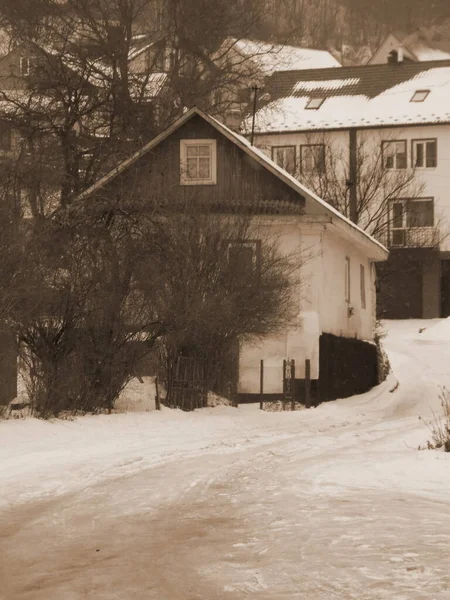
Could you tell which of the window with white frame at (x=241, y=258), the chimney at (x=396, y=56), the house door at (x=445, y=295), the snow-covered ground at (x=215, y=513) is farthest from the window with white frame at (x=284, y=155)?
the snow-covered ground at (x=215, y=513)

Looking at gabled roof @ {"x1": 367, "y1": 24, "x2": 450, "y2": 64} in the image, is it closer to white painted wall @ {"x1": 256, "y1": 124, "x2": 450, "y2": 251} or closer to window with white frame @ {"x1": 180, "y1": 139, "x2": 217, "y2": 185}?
white painted wall @ {"x1": 256, "y1": 124, "x2": 450, "y2": 251}

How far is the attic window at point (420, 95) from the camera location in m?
60.8

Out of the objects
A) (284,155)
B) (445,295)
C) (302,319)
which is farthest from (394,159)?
(302,319)

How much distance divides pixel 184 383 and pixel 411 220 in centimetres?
3406

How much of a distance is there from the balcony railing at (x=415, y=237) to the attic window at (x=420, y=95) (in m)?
6.85

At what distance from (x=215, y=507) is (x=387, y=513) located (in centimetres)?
150

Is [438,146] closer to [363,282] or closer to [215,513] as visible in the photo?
[363,282]

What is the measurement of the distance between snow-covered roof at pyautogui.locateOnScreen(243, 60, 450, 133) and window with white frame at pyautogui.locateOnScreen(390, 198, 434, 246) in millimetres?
3990

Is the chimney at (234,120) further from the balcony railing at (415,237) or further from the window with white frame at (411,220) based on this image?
the balcony railing at (415,237)

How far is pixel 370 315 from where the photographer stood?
40969 millimetres

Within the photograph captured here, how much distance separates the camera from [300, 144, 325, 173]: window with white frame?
54.1 m

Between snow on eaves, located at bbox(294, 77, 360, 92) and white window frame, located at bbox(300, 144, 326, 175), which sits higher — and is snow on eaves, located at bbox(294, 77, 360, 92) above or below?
above

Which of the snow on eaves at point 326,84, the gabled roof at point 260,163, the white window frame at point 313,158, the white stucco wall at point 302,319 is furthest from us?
the snow on eaves at point 326,84

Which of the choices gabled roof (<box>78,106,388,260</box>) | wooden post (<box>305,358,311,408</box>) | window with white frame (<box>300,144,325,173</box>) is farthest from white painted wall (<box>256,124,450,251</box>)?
wooden post (<box>305,358,311,408</box>)
